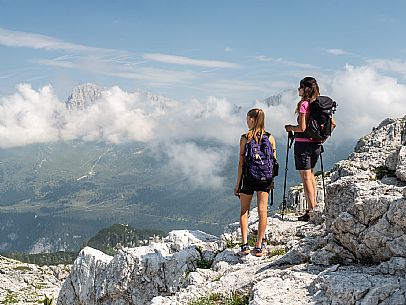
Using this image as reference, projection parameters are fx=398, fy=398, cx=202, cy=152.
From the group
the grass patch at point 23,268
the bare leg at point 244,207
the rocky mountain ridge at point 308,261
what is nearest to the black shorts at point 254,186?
the bare leg at point 244,207

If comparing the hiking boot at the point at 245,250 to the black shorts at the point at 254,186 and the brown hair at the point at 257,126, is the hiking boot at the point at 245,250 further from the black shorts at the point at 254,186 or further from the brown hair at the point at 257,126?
the brown hair at the point at 257,126

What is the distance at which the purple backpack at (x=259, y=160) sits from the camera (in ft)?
45.4

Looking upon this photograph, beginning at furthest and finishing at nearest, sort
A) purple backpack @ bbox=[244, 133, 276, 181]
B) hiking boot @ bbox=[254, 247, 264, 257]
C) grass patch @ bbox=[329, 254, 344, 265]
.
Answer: hiking boot @ bbox=[254, 247, 264, 257]
purple backpack @ bbox=[244, 133, 276, 181]
grass patch @ bbox=[329, 254, 344, 265]

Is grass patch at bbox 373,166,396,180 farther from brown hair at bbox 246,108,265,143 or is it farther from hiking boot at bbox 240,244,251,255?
hiking boot at bbox 240,244,251,255

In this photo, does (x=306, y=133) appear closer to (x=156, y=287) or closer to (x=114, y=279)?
(x=156, y=287)

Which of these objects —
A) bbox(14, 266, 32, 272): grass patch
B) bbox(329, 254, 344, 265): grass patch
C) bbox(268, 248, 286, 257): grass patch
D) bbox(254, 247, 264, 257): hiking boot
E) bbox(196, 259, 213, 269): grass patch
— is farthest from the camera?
bbox(14, 266, 32, 272): grass patch

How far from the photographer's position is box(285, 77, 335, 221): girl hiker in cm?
1508

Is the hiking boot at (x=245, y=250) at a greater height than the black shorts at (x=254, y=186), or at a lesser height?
lesser

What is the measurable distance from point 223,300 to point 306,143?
7.52m

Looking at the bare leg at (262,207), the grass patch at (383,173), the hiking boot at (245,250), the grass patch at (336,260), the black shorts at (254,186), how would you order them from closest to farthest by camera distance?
1. the grass patch at (336,260)
2. the grass patch at (383,173)
3. the black shorts at (254,186)
4. the bare leg at (262,207)
5. the hiking boot at (245,250)

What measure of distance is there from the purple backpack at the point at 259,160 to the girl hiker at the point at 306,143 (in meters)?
2.06

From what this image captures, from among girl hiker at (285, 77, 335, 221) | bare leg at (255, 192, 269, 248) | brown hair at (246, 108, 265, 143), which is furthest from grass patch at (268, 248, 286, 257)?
brown hair at (246, 108, 265, 143)

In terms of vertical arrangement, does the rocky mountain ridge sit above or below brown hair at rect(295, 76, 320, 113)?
below

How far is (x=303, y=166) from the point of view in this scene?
16266mm
